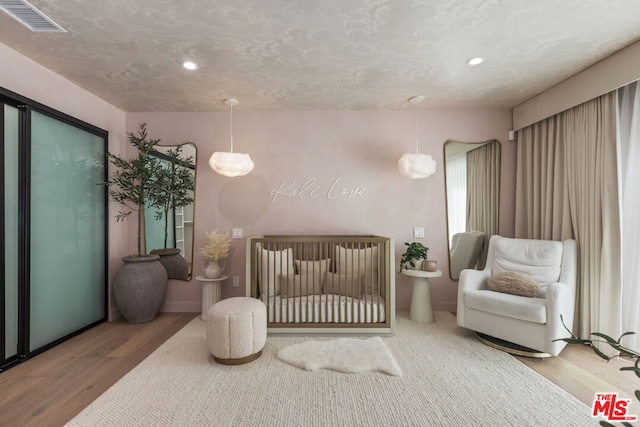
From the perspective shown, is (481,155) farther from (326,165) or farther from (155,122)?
(155,122)

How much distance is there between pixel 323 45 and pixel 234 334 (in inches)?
88.4

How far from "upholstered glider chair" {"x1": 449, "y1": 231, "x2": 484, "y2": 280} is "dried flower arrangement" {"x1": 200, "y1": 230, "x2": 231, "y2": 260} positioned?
258cm

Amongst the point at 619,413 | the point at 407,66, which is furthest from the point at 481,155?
the point at 619,413

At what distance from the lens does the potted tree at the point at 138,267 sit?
321 cm

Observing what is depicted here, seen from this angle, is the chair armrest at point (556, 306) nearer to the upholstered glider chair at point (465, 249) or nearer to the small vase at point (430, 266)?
the small vase at point (430, 266)

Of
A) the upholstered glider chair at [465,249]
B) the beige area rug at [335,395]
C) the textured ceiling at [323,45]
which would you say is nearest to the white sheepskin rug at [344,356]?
the beige area rug at [335,395]

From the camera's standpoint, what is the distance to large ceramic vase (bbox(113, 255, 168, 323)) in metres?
3.21

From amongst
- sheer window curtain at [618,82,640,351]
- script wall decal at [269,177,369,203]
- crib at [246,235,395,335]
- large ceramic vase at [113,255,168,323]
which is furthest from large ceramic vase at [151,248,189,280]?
sheer window curtain at [618,82,640,351]

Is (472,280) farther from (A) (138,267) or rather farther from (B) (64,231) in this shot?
(B) (64,231)

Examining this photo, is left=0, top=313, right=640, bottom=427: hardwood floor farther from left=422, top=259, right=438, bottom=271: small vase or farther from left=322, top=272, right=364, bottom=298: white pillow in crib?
left=322, top=272, right=364, bottom=298: white pillow in crib

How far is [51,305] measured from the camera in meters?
2.74

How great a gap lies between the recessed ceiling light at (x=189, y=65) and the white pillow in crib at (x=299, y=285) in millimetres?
1987

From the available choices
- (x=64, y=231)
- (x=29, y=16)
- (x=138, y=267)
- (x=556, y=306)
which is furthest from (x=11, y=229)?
(x=556, y=306)

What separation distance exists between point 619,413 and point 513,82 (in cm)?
284
